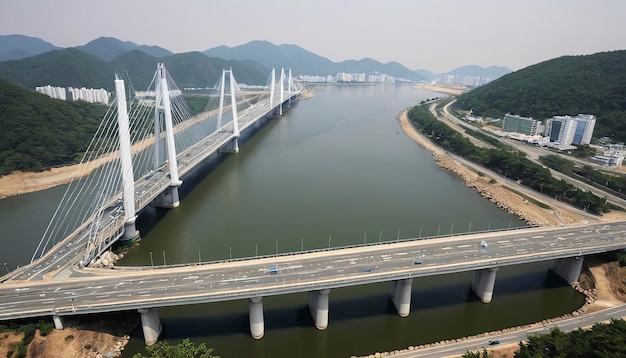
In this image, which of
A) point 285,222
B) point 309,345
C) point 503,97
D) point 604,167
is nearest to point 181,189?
point 285,222

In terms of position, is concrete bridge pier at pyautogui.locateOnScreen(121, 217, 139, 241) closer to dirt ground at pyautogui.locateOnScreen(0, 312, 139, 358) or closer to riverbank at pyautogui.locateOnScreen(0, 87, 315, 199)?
dirt ground at pyautogui.locateOnScreen(0, 312, 139, 358)

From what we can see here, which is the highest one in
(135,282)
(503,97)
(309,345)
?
(503,97)

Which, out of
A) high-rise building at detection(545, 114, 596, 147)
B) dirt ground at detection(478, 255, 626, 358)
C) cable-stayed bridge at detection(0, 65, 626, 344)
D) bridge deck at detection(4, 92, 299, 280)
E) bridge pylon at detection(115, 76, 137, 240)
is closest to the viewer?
cable-stayed bridge at detection(0, 65, 626, 344)

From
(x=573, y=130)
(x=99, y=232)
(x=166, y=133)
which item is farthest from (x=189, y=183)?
(x=573, y=130)

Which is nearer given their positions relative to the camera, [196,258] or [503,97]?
[196,258]

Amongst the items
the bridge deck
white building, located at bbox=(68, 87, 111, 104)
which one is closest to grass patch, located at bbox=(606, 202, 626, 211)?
the bridge deck

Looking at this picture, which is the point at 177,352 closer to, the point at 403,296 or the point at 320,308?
the point at 320,308

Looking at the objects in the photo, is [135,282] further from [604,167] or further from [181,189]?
[604,167]
